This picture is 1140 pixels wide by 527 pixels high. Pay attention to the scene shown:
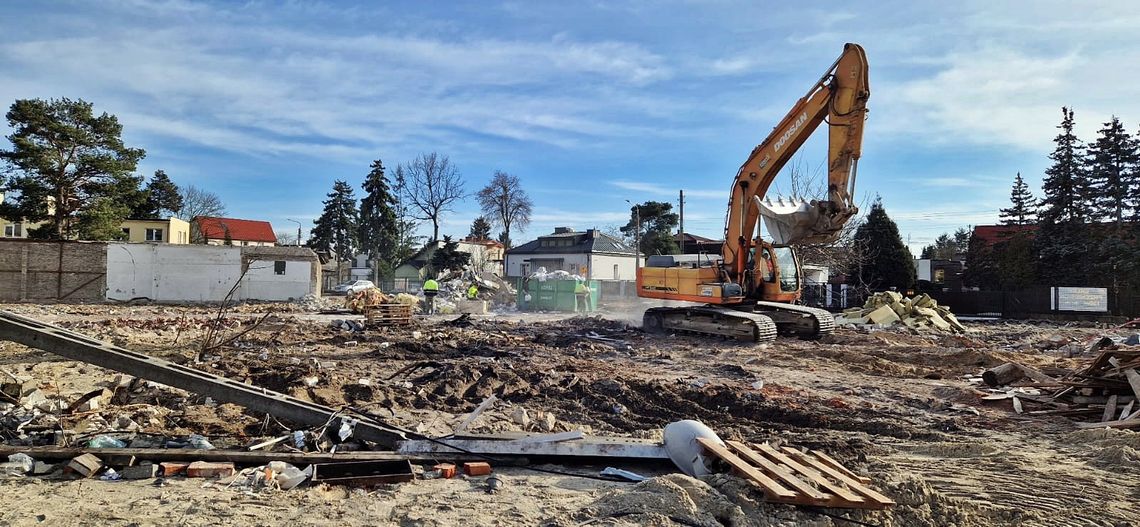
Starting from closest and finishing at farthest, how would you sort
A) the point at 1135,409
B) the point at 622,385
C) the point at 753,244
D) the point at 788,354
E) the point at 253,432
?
the point at 253,432, the point at 1135,409, the point at 622,385, the point at 788,354, the point at 753,244

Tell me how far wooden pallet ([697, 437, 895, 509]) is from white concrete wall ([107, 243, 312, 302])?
1207 inches

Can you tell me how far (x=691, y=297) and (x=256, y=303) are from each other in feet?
71.6

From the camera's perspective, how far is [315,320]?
20.8m

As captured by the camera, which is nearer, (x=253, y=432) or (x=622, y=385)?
(x=253, y=432)

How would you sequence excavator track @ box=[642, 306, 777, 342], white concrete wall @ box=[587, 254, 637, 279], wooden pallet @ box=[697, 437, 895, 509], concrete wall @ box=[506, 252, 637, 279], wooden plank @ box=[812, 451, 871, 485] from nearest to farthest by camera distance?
wooden pallet @ box=[697, 437, 895, 509]
wooden plank @ box=[812, 451, 871, 485]
excavator track @ box=[642, 306, 777, 342]
concrete wall @ box=[506, 252, 637, 279]
white concrete wall @ box=[587, 254, 637, 279]

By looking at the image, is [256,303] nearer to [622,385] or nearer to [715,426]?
[622,385]

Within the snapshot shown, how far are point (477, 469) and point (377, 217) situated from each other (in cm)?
4955

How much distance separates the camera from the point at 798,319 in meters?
15.5

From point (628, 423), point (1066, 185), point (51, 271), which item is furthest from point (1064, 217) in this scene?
point (51, 271)

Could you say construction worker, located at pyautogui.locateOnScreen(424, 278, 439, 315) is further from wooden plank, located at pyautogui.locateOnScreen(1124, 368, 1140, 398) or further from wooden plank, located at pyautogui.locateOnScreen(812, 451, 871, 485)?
wooden plank, located at pyautogui.locateOnScreen(1124, 368, 1140, 398)

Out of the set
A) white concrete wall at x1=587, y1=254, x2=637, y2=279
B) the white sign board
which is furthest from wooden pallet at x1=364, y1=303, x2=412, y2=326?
white concrete wall at x1=587, y1=254, x2=637, y2=279

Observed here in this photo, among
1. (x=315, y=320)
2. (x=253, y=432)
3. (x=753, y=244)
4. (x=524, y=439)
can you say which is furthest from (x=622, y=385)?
(x=315, y=320)

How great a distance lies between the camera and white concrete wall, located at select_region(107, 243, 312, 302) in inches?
1188

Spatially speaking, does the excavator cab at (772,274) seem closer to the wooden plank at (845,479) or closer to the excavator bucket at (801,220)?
the excavator bucket at (801,220)
